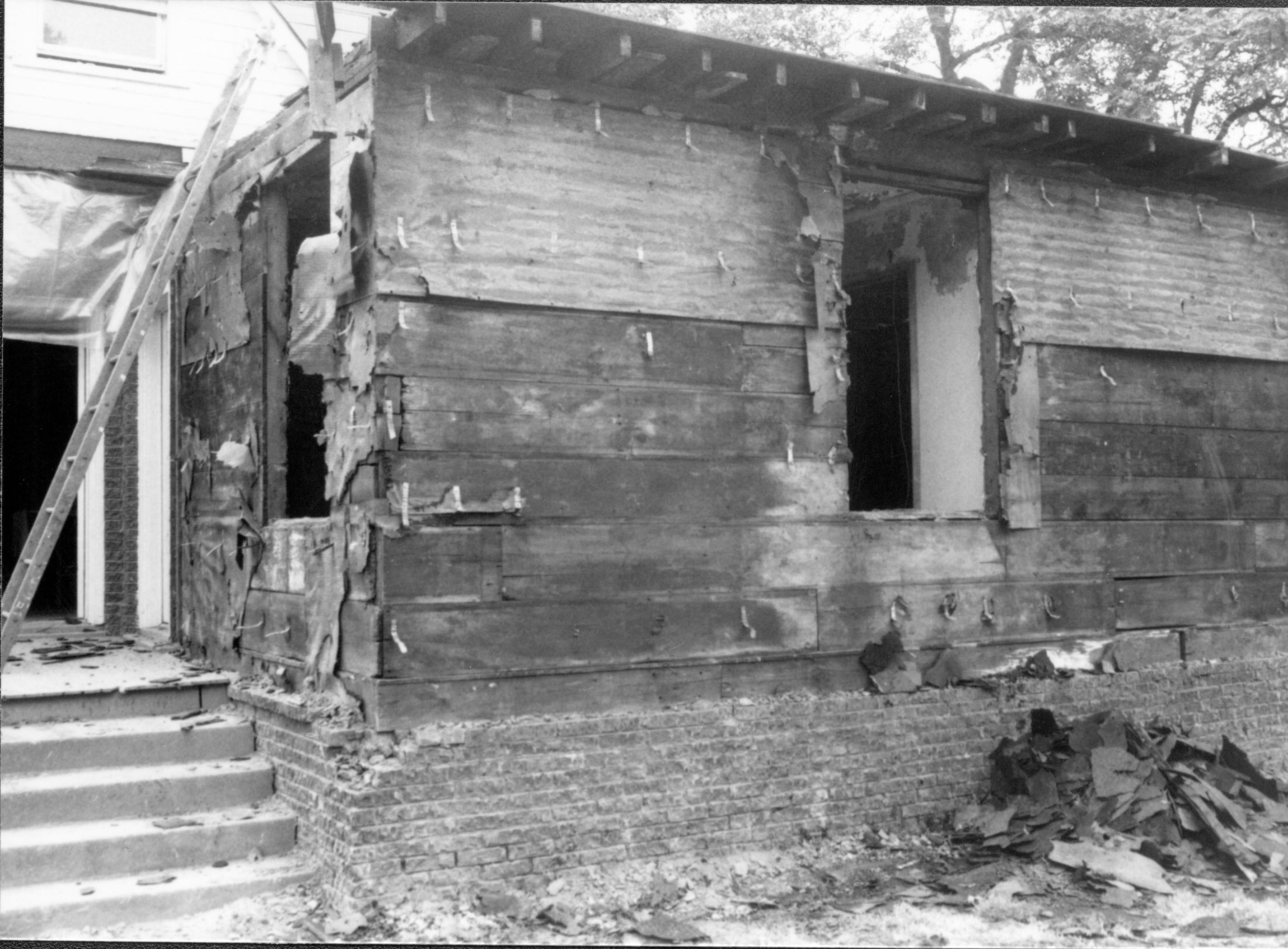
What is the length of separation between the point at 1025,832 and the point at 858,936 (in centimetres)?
164

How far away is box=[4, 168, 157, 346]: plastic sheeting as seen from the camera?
8.65 m

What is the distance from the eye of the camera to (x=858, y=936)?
20.1 feet

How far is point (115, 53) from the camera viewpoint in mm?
9336

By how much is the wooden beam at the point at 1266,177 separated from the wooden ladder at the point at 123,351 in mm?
6837

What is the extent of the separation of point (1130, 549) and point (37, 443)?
1042 cm

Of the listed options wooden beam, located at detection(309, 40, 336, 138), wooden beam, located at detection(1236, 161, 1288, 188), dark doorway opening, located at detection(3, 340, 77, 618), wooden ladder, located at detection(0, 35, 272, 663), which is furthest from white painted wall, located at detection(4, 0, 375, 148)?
wooden beam, located at detection(1236, 161, 1288, 188)

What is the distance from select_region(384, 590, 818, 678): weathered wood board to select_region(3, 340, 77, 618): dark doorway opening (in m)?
5.87

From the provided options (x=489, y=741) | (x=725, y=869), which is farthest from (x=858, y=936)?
(x=489, y=741)

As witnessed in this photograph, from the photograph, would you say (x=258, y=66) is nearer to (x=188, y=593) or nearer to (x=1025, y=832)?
(x=188, y=593)

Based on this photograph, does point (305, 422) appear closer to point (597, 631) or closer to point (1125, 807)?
point (597, 631)

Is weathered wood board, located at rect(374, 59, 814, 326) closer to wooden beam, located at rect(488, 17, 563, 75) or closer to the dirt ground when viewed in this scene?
Result: wooden beam, located at rect(488, 17, 563, 75)

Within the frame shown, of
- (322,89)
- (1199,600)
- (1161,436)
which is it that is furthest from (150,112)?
(1199,600)

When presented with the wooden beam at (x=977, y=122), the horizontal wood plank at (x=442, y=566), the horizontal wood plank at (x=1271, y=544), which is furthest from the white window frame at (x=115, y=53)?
the horizontal wood plank at (x=1271, y=544)

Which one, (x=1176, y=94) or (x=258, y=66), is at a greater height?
(x=1176, y=94)
